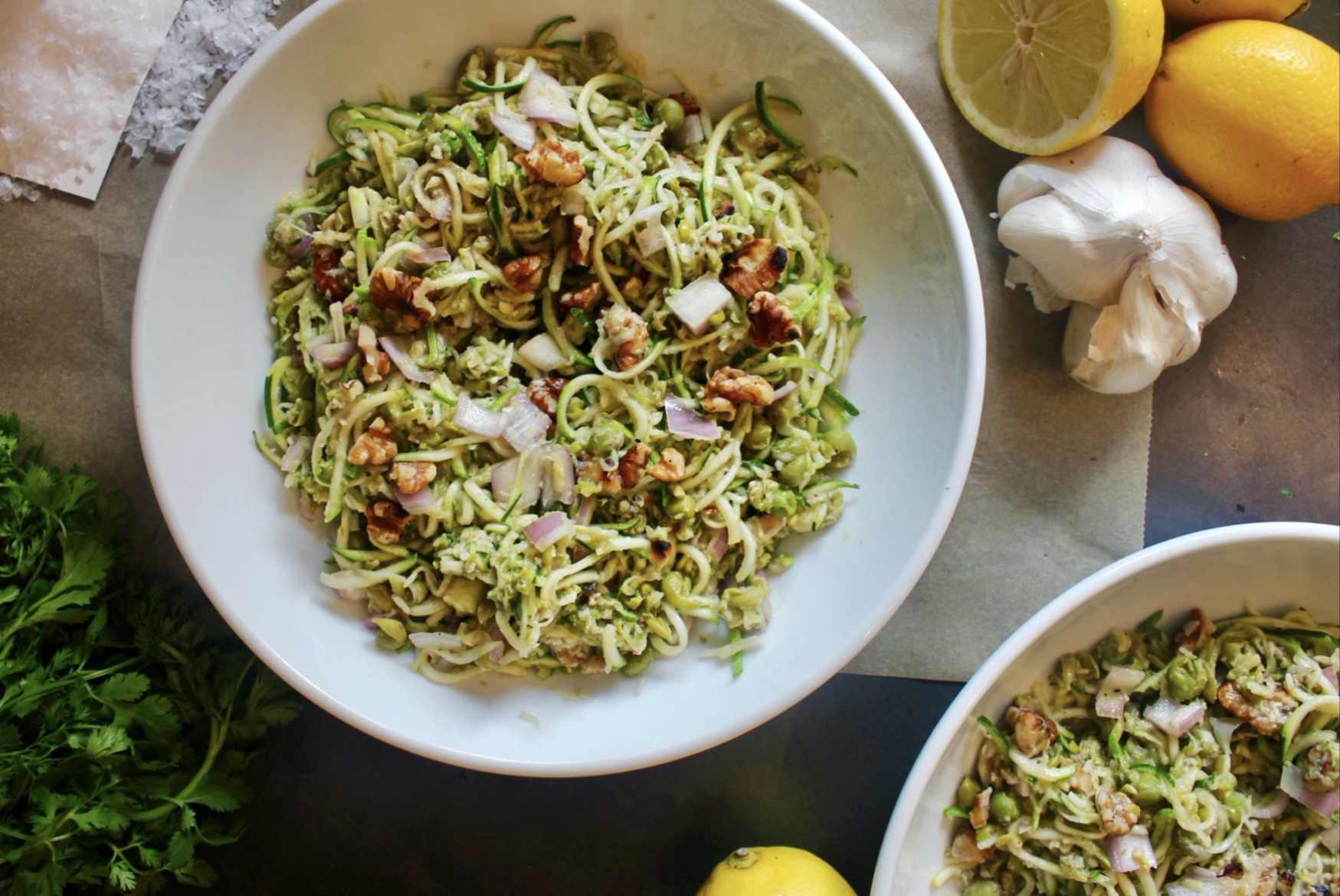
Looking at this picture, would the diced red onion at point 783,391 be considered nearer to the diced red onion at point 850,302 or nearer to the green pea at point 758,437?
the green pea at point 758,437

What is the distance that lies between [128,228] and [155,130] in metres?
0.27

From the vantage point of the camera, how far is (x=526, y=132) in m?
1.98

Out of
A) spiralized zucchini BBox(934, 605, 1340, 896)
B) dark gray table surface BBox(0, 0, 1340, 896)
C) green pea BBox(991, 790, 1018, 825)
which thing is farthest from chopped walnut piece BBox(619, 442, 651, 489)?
green pea BBox(991, 790, 1018, 825)

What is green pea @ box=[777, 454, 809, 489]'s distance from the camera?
208 cm

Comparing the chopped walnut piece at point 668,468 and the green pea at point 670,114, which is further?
the green pea at point 670,114

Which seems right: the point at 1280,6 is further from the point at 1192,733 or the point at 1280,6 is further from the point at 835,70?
the point at 1192,733

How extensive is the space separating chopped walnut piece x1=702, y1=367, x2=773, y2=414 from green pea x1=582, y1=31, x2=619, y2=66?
0.80 meters

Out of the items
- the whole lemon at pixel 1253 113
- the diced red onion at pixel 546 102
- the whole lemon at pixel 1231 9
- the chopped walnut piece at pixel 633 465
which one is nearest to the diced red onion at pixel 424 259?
the diced red onion at pixel 546 102

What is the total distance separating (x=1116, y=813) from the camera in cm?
218

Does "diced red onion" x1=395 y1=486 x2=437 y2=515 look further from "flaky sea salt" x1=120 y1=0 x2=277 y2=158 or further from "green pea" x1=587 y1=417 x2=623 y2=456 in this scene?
"flaky sea salt" x1=120 y1=0 x2=277 y2=158

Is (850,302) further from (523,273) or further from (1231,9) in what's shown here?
(1231,9)

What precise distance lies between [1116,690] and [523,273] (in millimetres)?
1802

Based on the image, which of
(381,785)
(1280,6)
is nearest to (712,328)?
(381,785)

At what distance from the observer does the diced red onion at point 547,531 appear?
6.33 ft
